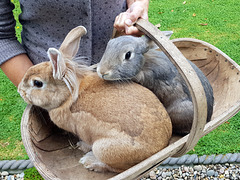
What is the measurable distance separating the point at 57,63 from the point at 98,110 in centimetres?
36

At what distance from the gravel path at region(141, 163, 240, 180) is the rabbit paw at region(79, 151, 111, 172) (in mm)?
1511

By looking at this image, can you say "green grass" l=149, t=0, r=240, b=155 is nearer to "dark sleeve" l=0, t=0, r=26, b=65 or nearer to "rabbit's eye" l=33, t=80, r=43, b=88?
"rabbit's eye" l=33, t=80, r=43, b=88

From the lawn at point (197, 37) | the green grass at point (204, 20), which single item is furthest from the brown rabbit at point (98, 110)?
the green grass at point (204, 20)

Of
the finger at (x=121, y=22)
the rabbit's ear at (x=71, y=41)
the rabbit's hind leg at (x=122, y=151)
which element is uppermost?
the finger at (x=121, y=22)

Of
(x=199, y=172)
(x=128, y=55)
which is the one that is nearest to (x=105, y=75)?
(x=128, y=55)

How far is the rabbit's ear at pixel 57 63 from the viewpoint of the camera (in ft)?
4.82

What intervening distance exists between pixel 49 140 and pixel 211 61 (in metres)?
1.33

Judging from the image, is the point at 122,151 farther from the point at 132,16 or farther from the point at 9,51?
the point at 9,51

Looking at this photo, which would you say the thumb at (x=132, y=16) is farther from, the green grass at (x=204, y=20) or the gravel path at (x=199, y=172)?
the green grass at (x=204, y=20)

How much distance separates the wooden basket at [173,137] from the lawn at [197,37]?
0.63 metres

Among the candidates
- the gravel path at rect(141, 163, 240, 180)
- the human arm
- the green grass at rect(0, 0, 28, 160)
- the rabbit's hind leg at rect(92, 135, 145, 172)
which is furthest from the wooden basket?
the green grass at rect(0, 0, 28, 160)

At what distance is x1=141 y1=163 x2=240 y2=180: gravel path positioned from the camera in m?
3.00

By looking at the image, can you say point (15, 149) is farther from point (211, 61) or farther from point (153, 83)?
point (211, 61)

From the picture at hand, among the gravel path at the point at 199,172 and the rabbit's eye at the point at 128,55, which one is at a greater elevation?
the rabbit's eye at the point at 128,55
